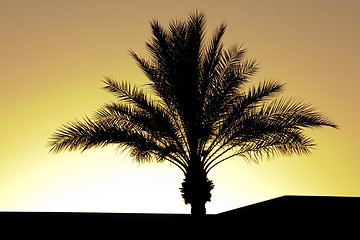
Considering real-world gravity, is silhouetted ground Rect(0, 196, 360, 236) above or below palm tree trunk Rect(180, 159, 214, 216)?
below

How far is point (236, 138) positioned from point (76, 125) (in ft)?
13.9

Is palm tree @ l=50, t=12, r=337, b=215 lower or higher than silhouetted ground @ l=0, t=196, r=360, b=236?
higher

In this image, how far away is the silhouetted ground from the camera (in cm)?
1055

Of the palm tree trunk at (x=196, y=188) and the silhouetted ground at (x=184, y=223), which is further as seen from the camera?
the palm tree trunk at (x=196, y=188)

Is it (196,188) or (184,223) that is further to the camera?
(196,188)

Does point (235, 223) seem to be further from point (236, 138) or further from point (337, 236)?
point (236, 138)

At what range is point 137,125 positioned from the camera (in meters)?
15.5

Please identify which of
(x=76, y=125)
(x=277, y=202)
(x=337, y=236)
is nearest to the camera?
(x=337, y=236)

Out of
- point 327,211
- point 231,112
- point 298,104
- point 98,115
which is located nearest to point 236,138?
point 231,112

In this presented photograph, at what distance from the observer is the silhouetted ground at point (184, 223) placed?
10555mm

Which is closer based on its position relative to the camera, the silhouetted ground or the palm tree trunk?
the silhouetted ground

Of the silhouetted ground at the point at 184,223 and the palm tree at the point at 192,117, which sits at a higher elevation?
the palm tree at the point at 192,117

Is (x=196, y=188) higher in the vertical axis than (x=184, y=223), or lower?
higher

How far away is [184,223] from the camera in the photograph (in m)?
10.8
